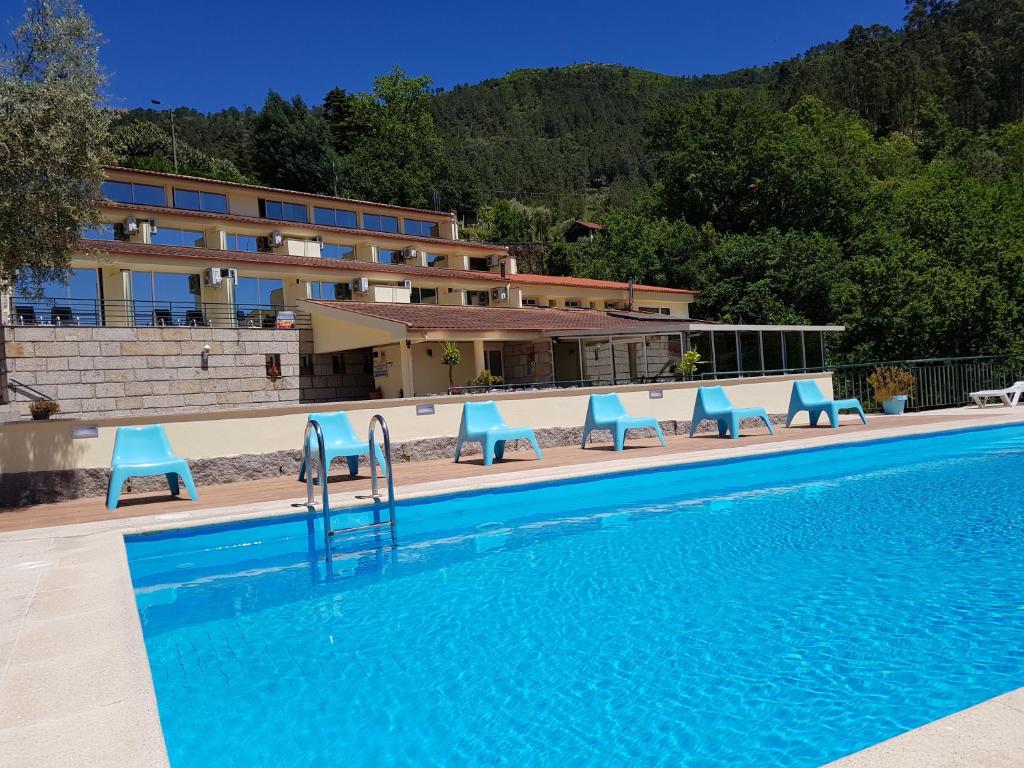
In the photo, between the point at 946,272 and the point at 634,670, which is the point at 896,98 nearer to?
the point at 946,272

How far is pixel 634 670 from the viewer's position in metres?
3.92

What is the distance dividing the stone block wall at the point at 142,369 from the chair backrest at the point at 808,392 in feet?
51.9

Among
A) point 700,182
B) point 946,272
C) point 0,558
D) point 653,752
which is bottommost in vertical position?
point 653,752

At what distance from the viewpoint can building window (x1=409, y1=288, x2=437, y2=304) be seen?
3547cm

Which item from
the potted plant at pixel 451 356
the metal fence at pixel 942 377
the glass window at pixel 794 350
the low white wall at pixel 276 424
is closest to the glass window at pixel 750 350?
the glass window at pixel 794 350

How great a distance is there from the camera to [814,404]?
1565 centimetres

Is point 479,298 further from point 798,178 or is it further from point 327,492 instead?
point 327,492

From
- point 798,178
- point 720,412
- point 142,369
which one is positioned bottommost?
point 720,412

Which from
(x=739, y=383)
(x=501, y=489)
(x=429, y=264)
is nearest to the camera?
(x=501, y=489)

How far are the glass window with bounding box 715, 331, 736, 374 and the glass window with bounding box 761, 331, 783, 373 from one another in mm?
797

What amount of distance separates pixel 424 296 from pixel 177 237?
10614mm

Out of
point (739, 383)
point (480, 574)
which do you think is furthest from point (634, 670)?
point (739, 383)

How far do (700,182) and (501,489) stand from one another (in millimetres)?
41447

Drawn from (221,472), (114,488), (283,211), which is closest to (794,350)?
(221,472)
